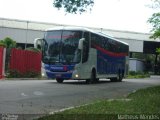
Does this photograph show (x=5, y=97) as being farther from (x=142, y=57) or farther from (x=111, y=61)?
(x=142, y=57)

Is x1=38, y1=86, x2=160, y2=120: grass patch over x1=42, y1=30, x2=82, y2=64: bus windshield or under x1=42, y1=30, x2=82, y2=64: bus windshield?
under

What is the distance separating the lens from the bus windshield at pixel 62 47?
96.7 feet

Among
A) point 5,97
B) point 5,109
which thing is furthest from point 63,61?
point 5,109

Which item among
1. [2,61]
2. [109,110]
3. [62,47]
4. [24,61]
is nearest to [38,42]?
[62,47]

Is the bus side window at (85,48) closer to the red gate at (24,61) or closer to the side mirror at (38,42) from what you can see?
the side mirror at (38,42)

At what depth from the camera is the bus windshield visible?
29484 millimetres

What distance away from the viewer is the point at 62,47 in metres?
29.5

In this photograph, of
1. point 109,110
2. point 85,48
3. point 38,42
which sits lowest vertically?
point 109,110

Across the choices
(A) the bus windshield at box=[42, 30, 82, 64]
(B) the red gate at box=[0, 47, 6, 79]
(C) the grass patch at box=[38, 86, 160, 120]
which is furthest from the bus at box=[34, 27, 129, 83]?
(C) the grass patch at box=[38, 86, 160, 120]

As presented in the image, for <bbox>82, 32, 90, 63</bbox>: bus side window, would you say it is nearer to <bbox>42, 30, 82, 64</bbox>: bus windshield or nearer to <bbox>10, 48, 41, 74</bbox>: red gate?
<bbox>42, 30, 82, 64</bbox>: bus windshield

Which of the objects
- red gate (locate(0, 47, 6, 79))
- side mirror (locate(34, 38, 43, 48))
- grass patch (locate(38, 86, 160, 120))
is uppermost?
side mirror (locate(34, 38, 43, 48))

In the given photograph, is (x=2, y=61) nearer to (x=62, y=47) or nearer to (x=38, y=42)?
(x=38, y=42)

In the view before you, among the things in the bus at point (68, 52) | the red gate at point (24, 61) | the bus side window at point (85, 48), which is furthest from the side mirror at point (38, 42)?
the red gate at point (24, 61)

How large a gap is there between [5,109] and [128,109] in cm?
364
